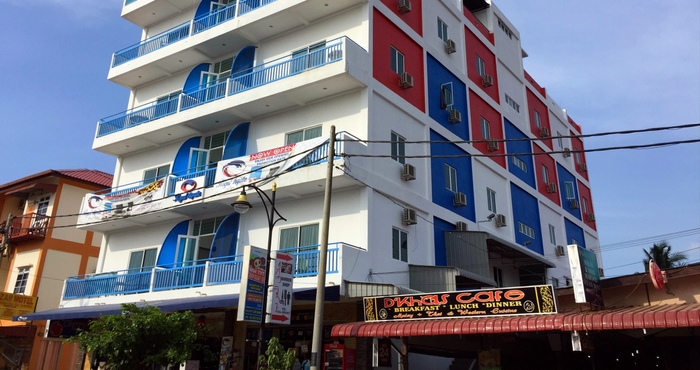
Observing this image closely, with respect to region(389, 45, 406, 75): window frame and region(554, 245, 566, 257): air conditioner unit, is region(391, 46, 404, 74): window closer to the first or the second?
region(389, 45, 406, 75): window frame

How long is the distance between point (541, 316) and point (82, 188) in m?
28.1

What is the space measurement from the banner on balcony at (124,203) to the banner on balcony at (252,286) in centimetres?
957

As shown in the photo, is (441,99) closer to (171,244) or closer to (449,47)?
(449,47)

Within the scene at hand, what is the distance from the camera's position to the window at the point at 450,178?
24672 millimetres

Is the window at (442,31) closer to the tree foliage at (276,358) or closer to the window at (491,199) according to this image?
the window at (491,199)

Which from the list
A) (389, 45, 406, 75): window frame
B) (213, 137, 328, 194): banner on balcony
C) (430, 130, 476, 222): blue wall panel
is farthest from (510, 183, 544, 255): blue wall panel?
(213, 137, 328, 194): banner on balcony

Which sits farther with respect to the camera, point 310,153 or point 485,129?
point 485,129

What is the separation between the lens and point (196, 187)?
22.6 m

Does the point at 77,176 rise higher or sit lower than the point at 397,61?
lower

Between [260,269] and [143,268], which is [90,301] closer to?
[143,268]

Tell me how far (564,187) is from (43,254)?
102ft

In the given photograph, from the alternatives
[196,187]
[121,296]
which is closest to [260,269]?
[196,187]

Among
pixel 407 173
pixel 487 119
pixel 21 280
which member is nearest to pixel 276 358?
pixel 407 173

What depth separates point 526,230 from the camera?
3019cm
